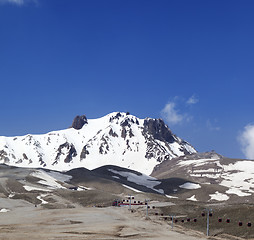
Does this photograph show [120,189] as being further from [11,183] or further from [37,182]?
[11,183]

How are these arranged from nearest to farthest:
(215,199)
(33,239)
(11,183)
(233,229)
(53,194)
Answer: (33,239)
(233,229)
(53,194)
(11,183)
(215,199)

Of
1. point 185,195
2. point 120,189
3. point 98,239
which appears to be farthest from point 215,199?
point 98,239

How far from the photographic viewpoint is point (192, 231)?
56250mm

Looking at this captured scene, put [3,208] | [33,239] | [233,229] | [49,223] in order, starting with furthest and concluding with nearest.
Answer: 1. [3,208]
2. [49,223]
3. [233,229]
4. [33,239]

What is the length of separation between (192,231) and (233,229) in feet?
21.2

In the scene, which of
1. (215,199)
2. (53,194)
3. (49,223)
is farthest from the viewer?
(215,199)

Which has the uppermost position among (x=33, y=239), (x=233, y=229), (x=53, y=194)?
(x=53, y=194)

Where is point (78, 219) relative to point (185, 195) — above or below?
below

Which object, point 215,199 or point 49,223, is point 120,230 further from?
point 215,199

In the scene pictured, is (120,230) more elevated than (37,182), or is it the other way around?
(37,182)

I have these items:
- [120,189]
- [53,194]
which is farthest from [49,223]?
[120,189]

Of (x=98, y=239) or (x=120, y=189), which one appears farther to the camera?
(x=120, y=189)

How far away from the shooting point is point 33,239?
142 feet

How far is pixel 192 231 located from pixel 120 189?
12596 centimetres
